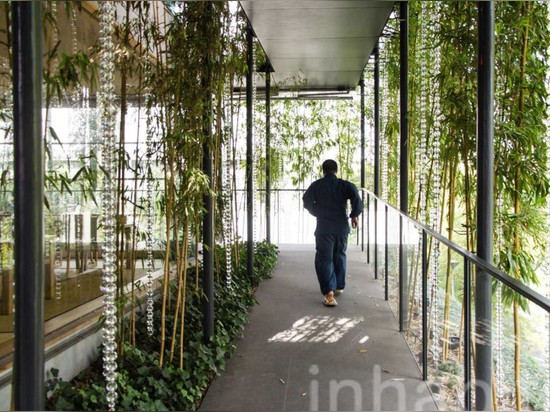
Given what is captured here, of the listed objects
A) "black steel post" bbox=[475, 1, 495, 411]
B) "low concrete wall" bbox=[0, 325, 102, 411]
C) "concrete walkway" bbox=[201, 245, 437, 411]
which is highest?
"black steel post" bbox=[475, 1, 495, 411]

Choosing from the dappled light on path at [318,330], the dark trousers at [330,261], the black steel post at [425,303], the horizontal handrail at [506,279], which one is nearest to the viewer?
the horizontal handrail at [506,279]

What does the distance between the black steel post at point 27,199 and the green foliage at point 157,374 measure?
1.08 m

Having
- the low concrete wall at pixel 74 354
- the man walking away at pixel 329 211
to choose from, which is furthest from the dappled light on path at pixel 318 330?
the low concrete wall at pixel 74 354

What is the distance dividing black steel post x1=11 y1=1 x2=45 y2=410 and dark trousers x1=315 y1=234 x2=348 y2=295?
12.2ft

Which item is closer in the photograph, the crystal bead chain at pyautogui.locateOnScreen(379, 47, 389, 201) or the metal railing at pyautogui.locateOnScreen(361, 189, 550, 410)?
the metal railing at pyautogui.locateOnScreen(361, 189, 550, 410)

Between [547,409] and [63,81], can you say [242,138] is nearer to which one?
[63,81]

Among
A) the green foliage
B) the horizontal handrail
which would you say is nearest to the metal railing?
the horizontal handrail

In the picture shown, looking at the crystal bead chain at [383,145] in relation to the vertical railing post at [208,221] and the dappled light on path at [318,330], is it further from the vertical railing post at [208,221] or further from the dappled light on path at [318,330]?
the vertical railing post at [208,221]

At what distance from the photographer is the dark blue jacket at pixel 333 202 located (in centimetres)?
512

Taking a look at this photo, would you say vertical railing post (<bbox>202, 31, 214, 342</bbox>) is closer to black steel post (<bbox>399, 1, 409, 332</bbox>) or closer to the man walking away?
black steel post (<bbox>399, 1, 409, 332</bbox>)

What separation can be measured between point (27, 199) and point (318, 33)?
4353 millimetres

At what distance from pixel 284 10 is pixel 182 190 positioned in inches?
84.6

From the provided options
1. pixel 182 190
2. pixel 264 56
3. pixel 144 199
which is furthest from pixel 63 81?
pixel 264 56

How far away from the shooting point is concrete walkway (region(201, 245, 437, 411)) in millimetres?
2932
